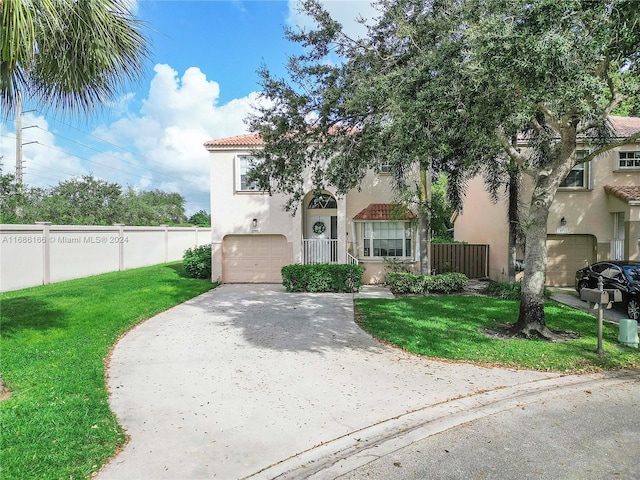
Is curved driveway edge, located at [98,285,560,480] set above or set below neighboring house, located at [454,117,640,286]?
below

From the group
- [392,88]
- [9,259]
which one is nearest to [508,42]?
[392,88]

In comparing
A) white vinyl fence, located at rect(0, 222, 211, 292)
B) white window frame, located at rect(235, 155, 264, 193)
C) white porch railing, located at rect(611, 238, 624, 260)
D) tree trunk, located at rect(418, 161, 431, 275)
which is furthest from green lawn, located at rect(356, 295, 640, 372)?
white vinyl fence, located at rect(0, 222, 211, 292)

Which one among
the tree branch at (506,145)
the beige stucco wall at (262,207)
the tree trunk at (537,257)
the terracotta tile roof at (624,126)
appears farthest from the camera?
the beige stucco wall at (262,207)

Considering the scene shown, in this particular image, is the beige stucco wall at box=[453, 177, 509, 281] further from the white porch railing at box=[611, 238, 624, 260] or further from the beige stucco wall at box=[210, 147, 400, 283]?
the beige stucco wall at box=[210, 147, 400, 283]

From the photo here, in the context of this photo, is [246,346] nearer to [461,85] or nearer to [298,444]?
[298,444]

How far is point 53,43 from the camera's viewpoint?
4.96m

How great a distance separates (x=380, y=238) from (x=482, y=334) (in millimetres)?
8233

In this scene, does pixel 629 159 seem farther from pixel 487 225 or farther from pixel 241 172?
pixel 241 172

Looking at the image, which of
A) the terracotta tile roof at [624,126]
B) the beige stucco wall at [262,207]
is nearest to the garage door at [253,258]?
the beige stucco wall at [262,207]

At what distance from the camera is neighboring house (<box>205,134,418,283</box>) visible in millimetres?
16703

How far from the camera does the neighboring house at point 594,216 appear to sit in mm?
15516

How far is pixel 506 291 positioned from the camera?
13.6m

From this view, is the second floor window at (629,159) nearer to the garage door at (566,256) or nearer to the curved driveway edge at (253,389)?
the garage door at (566,256)

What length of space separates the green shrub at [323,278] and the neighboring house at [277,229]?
4.75 ft
